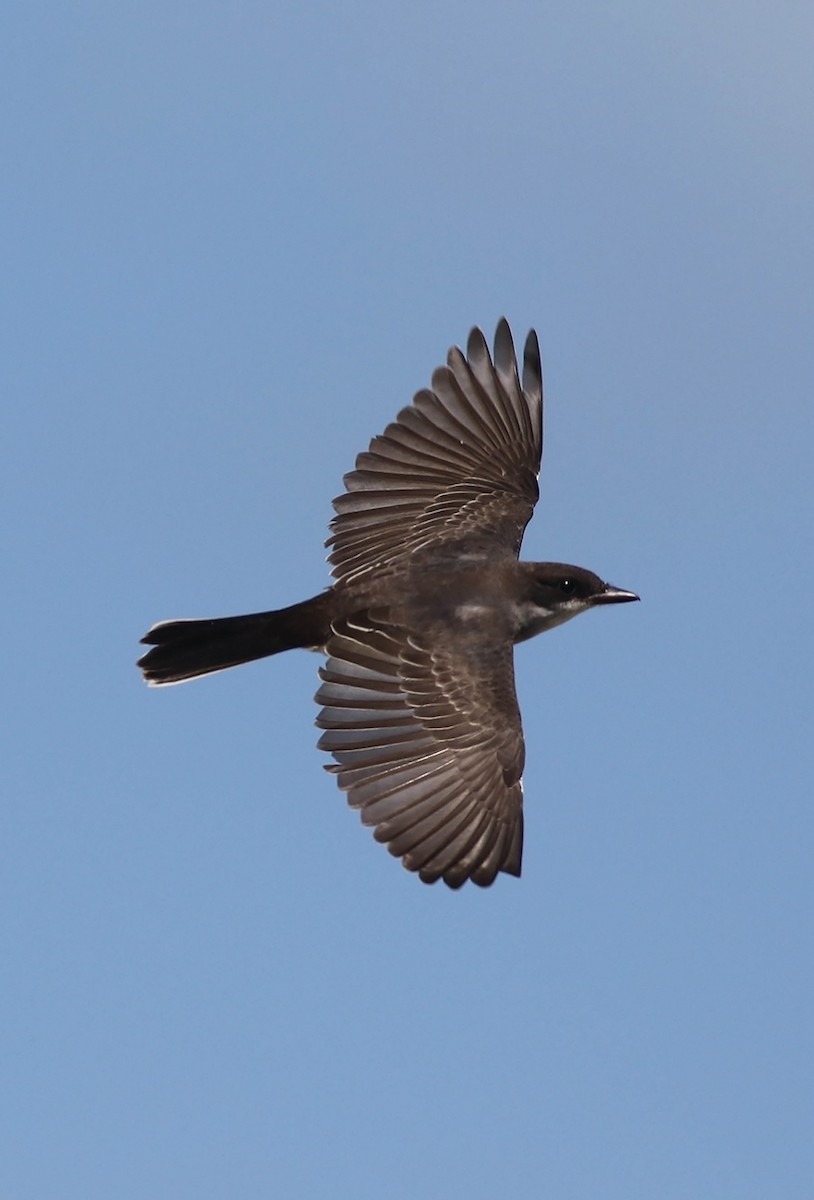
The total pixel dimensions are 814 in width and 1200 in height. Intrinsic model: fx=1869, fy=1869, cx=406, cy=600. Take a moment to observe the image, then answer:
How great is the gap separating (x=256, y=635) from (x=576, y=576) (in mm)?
2157

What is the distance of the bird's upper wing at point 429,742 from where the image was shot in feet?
34.3

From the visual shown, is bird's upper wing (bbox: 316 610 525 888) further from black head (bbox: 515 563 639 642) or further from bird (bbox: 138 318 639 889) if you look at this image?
black head (bbox: 515 563 639 642)

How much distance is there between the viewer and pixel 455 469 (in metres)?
12.3

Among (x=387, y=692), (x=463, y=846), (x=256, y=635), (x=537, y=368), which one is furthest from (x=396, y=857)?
(x=537, y=368)

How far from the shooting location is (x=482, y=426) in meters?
12.4

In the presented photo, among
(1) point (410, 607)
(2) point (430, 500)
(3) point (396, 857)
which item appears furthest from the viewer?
(2) point (430, 500)

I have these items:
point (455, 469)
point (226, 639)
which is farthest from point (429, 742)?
point (455, 469)

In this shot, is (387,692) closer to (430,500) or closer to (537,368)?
(430,500)

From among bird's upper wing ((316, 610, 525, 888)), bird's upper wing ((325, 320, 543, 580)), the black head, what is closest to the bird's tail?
bird's upper wing ((316, 610, 525, 888))

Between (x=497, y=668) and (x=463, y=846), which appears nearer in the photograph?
(x=463, y=846)

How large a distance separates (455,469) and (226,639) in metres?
1.93

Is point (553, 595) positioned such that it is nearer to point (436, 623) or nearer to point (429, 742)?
point (436, 623)

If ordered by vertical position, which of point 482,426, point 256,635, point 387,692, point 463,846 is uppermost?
point 482,426

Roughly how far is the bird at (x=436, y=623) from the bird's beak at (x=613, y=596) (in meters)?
0.02
